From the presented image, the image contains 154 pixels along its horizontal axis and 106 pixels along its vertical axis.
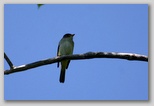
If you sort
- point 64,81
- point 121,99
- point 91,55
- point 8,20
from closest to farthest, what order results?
1. point 91,55
2. point 121,99
3. point 8,20
4. point 64,81

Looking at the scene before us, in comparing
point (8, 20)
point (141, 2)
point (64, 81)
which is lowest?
point (64, 81)

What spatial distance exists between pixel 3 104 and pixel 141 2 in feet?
5.23

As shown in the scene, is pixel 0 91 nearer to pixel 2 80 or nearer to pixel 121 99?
pixel 2 80

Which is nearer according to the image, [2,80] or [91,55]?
[91,55]

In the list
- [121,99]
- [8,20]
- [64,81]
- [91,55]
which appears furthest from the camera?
[64,81]

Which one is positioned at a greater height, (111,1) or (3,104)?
A: (111,1)

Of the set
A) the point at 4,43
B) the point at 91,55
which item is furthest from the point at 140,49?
the point at 4,43

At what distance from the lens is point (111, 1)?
102 inches

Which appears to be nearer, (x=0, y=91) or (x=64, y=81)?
(x=0, y=91)

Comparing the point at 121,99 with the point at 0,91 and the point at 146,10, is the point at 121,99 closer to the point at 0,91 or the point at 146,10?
the point at 146,10

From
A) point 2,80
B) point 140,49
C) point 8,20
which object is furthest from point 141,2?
point 2,80

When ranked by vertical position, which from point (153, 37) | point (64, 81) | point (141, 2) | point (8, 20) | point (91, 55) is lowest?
point (64, 81)

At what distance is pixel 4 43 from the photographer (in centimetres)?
255

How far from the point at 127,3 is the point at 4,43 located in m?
1.21
